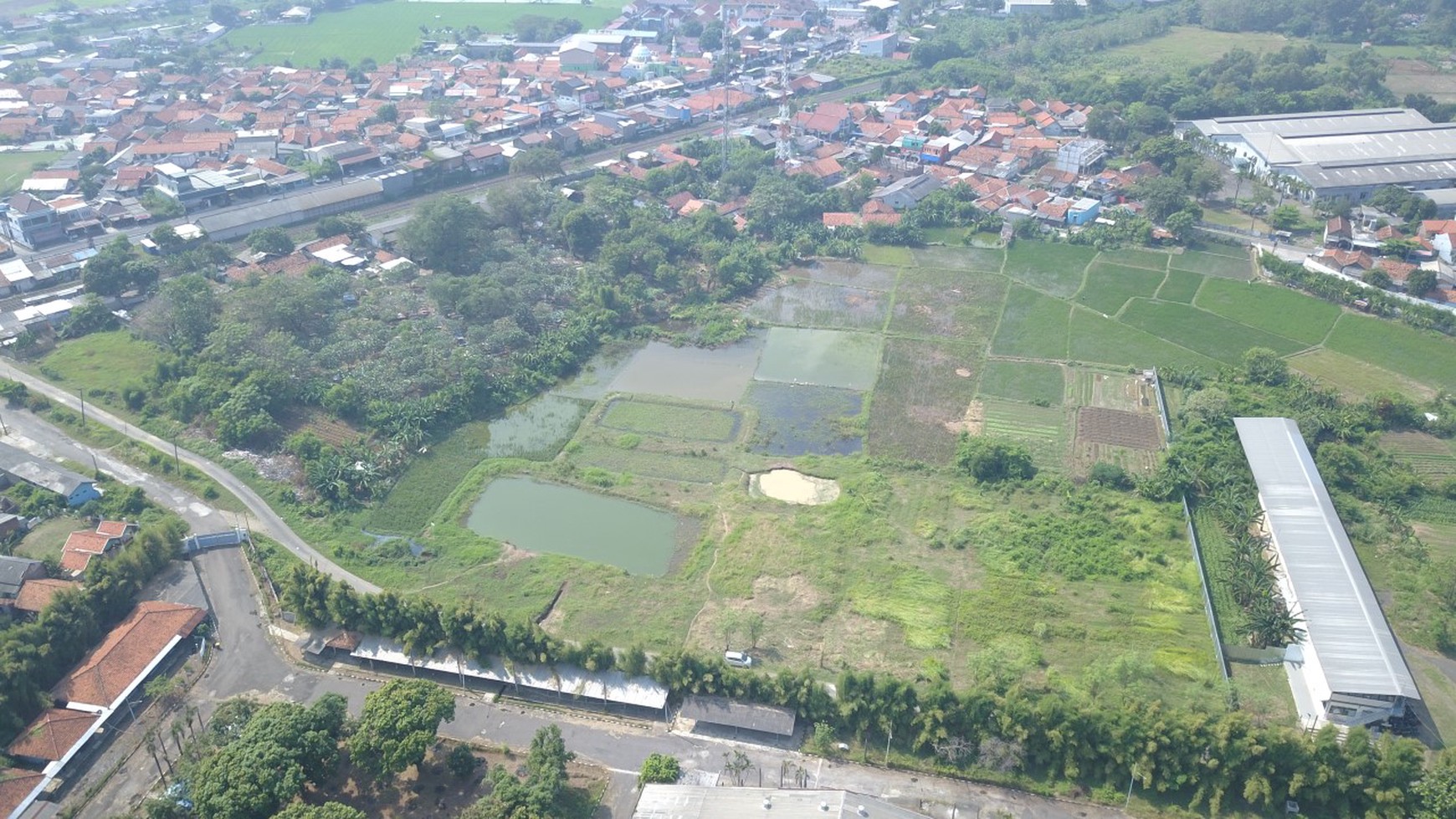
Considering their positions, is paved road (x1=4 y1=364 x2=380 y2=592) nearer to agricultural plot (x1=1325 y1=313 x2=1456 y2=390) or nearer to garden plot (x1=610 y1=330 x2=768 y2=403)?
garden plot (x1=610 y1=330 x2=768 y2=403)

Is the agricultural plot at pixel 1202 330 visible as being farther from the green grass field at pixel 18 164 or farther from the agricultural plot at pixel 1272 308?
the green grass field at pixel 18 164

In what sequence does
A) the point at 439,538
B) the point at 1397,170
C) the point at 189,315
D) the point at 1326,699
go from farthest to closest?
the point at 1397,170, the point at 189,315, the point at 439,538, the point at 1326,699

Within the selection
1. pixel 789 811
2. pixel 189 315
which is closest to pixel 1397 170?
pixel 789 811

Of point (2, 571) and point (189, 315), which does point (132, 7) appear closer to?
point (189, 315)

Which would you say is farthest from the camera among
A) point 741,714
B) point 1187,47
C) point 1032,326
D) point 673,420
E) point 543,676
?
point 1187,47

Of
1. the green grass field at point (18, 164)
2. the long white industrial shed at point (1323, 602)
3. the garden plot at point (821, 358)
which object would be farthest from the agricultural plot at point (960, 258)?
the green grass field at point (18, 164)

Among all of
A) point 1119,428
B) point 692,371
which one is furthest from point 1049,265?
point 692,371

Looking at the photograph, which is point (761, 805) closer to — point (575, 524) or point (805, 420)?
point (575, 524)
